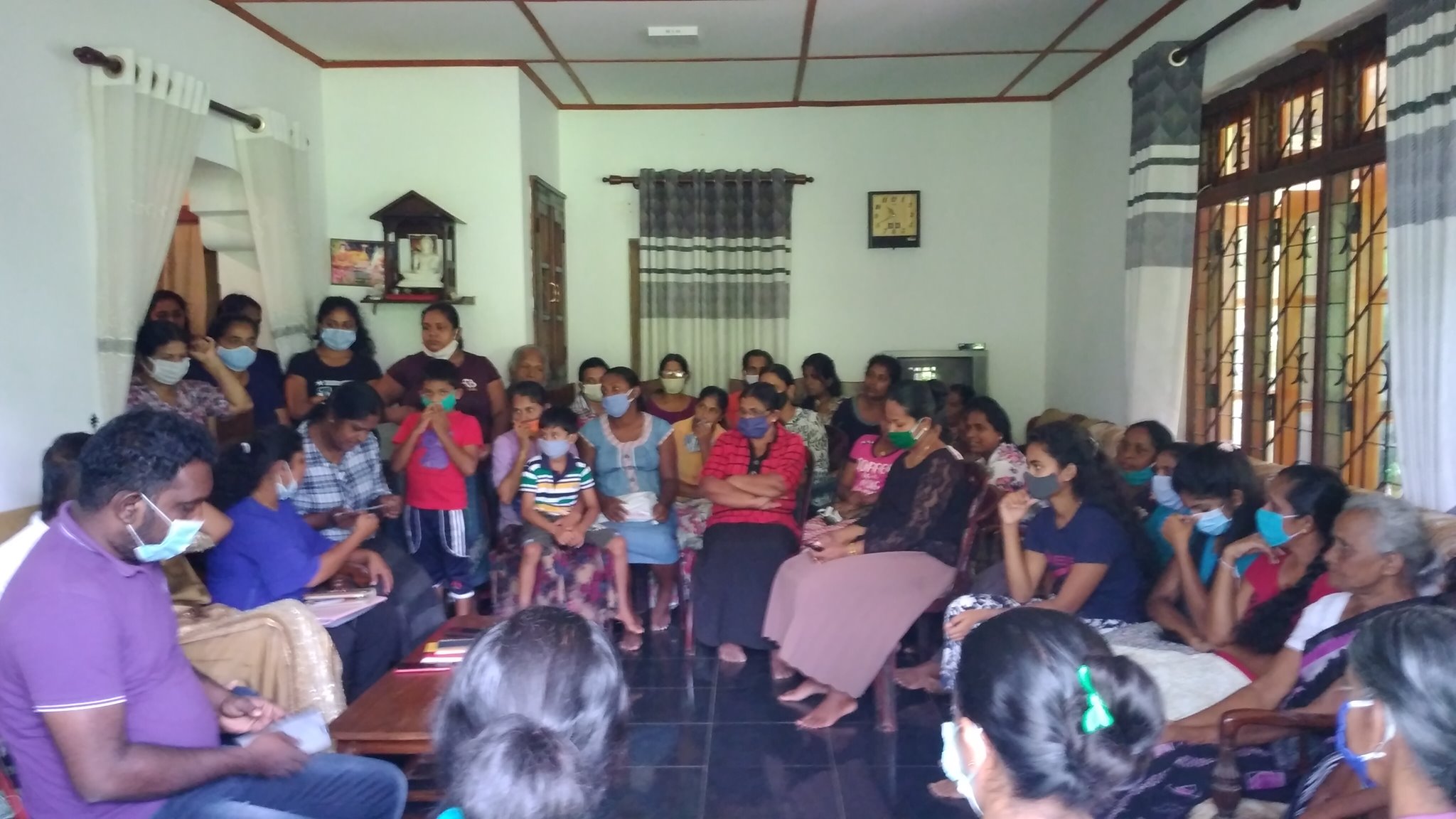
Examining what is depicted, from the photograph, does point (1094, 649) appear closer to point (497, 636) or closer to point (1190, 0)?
point (497, 636)

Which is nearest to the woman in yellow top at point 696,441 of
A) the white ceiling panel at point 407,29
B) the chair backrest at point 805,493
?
the chair backrest at point 805,493

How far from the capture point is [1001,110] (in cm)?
638

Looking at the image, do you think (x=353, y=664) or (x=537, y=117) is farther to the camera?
(x=537, y=117)

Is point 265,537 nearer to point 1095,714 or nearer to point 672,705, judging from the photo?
point 672,705

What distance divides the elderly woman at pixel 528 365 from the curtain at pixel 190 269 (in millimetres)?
2188

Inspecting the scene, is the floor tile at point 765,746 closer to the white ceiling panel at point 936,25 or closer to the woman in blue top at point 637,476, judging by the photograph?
the woman in blue top at point 637,476

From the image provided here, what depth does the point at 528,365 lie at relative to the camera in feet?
17.0

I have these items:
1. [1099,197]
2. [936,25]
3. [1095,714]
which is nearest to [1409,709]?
[1095,714]

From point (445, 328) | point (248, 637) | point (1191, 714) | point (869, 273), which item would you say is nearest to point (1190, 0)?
point (869, 273)

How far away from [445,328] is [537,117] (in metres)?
1.64

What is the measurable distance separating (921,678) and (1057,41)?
3.29 metres

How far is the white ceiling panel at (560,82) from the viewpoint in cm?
542

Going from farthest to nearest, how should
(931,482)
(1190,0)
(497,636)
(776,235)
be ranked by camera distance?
(776,235), (1190,0), (931,482), (497,636)

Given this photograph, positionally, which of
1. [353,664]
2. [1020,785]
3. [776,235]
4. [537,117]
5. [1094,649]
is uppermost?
[537,117]
